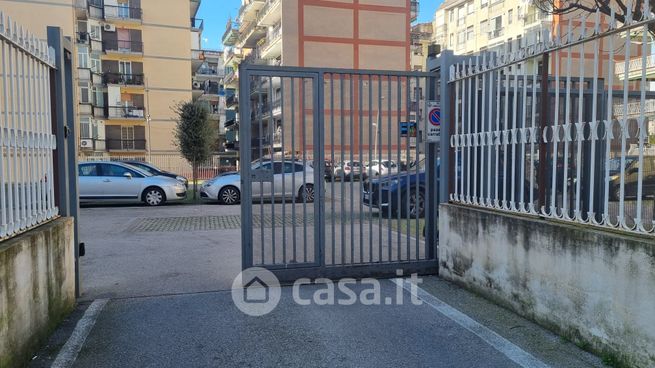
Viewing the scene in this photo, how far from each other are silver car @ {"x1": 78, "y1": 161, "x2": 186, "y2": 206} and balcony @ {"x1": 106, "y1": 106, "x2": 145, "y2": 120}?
26.1m

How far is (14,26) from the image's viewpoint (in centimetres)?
370

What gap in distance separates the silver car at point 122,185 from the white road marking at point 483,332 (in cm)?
1202

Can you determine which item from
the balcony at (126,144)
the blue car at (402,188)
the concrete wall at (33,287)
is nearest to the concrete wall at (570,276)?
the blue car at (402,188)

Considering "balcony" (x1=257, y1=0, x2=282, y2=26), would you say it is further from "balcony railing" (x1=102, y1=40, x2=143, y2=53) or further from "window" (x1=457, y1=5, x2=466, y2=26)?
"window" (x1=457, y1=5, x2=466, y2=26)

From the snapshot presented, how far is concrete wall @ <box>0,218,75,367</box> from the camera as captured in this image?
3.13m

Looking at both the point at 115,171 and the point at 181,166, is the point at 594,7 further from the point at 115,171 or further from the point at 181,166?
the point at 181,166

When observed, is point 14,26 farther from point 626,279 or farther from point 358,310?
point 626,279

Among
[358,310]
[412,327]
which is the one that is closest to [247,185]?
[358,310]

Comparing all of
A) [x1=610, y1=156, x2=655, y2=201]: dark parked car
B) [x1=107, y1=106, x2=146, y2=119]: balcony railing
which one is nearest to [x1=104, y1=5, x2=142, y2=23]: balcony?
[x1=107, y1=106, x2=146, y2=119]: balcony railing

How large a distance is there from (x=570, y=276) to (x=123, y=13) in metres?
42.7

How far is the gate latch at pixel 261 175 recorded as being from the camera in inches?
212

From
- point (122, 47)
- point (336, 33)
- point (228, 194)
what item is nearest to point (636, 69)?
point (228, 194)

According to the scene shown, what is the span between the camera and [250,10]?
48469 mm

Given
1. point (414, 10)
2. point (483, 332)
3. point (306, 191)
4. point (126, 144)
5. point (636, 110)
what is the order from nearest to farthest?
1. point (636, 110)
2. point (483, 332)
3. point (306, 191)
4. point (126, 144)
5. point (414, 10)
